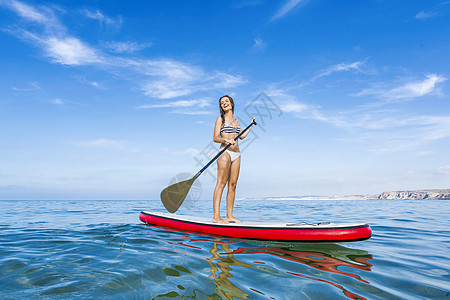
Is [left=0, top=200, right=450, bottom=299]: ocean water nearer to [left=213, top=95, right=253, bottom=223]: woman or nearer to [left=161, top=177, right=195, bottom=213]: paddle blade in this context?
[left=213, top=95, right=253, bottom=223]: woman

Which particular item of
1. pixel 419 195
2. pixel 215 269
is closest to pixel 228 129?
pixel 215 269

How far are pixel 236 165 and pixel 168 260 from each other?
2742mm

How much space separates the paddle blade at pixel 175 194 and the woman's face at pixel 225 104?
70.6 inches

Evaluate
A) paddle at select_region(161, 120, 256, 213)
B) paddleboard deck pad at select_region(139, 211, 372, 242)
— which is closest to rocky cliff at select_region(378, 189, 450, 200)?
paddleboard deck pad at select_region(139, 211, 372, 242)

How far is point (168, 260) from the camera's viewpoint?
3609 millimetres

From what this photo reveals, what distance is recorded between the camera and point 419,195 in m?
110

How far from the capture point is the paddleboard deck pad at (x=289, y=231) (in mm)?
4414

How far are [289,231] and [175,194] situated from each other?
293 cm

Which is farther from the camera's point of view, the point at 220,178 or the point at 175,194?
the point at 175,194

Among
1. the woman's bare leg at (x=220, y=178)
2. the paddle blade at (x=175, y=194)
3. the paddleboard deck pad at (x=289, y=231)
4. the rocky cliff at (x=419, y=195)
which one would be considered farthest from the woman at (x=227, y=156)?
the rocky cliff at (x=419, y=195)

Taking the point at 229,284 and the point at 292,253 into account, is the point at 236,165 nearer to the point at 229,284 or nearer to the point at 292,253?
the point at 292,253

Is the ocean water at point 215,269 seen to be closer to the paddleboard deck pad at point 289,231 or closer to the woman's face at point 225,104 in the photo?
the paddleboard deck pad at point 289,231

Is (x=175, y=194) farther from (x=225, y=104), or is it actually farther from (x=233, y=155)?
(x=225, y=104)

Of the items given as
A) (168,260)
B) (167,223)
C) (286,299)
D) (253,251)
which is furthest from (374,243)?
(167,223)
